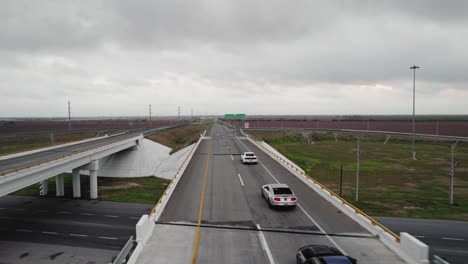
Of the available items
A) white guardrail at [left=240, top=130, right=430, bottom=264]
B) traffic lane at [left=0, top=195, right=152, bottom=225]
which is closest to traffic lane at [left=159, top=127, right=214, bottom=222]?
traffic lane at [left=0, top=195, right=152, bottom=225]

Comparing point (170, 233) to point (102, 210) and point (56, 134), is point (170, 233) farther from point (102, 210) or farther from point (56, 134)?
point (56, 134)

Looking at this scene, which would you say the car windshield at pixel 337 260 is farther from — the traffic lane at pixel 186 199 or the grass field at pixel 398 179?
the grass field at pixel 398 179

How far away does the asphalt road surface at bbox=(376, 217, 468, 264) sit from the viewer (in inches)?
603

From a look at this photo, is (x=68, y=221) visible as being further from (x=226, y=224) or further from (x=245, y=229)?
(x=245, y=229)

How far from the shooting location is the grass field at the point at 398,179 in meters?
23.7

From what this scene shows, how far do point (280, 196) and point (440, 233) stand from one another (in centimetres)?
1102

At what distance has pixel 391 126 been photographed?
314 feet

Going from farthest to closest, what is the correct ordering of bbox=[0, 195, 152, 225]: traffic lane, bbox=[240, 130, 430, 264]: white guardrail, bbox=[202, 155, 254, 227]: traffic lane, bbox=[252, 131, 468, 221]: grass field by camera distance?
1. bbox=[0, 195, 152, 225]: traffic lane
2. bbox=[252, 131, 468, 221]: grass field
3. bbox=[202, 155, 254, 227]: traffic lane
4. bbox=[240, 130, 430, 264]: white guardrail

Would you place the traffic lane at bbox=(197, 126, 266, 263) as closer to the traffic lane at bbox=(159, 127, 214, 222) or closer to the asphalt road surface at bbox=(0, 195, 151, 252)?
the traffic lane at bbox=(159, 127, 214, 222)

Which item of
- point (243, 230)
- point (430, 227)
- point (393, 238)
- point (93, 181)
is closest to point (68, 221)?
point (93, 181)

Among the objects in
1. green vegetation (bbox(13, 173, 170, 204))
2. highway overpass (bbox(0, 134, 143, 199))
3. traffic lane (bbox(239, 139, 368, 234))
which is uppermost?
highway overpass (bbox(0, 134, 143, 199))

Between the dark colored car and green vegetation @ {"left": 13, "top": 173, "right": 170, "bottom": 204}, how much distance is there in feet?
68.4

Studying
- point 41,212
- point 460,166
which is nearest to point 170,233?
point 41,212

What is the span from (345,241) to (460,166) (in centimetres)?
4045
